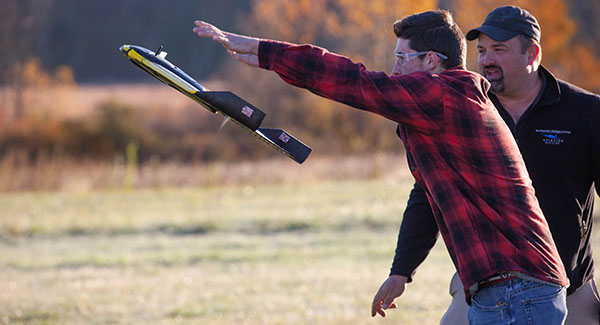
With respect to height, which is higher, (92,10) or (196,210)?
(92,10)

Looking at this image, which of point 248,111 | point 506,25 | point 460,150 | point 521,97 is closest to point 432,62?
point 460,150

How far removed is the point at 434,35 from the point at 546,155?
1.21 metres

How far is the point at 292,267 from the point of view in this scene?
1052cm

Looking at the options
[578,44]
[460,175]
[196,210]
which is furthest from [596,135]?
[578,44]

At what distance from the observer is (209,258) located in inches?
453

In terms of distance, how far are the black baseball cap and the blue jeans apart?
1477 millimetres

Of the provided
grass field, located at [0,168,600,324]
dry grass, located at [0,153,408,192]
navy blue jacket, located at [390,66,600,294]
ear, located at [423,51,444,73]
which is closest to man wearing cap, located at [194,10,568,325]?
ear, located at [423,51,444,73]

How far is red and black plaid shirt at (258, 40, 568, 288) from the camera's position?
2857mm

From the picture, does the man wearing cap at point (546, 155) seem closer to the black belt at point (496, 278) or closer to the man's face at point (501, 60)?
the man's face at point (501, 60)

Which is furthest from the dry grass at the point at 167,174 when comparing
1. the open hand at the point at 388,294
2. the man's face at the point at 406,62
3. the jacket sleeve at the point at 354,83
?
the jacket sleeve at the point at 354,83

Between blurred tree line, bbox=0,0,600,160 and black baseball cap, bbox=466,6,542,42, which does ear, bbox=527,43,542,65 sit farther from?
blurred tree line, bbox=0,0,600,160

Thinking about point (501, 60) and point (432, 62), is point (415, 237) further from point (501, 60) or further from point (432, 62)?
point (432, 62)

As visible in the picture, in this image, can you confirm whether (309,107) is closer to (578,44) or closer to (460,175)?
(578,44)

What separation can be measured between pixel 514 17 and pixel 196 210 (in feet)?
45.7
